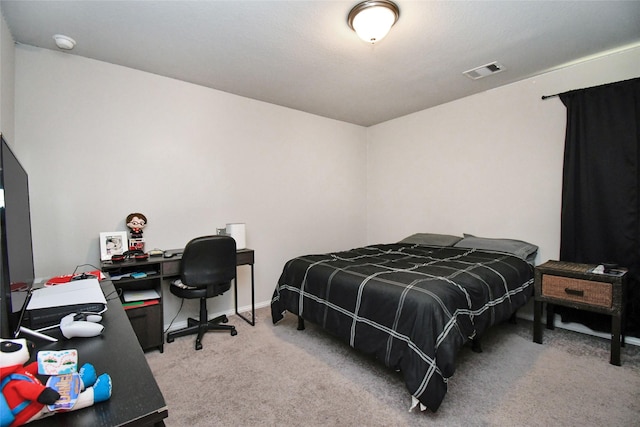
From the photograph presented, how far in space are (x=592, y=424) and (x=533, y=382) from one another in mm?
394

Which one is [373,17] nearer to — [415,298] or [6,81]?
[415,298]

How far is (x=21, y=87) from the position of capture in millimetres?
2285

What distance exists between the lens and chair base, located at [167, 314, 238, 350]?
265cm

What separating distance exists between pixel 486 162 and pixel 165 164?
3.38m

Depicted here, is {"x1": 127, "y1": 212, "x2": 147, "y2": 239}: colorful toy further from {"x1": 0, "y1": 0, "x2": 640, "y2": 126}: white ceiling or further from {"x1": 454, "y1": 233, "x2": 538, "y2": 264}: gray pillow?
{"x1": 454, "y1": 233, "x2": 538, "y2": 264}: gray pillow

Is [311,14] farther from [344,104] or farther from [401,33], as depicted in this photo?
[344,104]

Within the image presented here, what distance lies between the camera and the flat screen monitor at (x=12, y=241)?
34.5 inches

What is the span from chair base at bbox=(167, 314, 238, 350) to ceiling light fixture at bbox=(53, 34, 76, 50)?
2.43m

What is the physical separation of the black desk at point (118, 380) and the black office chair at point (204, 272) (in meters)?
1.28

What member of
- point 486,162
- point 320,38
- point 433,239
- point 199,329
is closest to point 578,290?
point 433,239

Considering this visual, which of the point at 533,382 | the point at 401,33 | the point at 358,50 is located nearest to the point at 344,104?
the point at 358,50

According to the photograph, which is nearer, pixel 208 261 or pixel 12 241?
pixel 12 241

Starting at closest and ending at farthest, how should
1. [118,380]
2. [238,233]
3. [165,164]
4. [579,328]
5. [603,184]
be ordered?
[118,380]
[603,184]
[579,328]
[165,164]
[238,233]

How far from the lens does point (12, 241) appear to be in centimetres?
100
